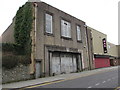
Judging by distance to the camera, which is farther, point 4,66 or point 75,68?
point 75,68

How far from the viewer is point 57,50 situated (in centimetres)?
1695

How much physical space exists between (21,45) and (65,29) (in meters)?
7.88

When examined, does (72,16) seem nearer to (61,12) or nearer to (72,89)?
(61,12)

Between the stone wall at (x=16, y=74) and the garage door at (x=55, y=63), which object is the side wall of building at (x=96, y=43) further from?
the stone wall at (x=16, y=74)

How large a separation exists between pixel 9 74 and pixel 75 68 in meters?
11.8

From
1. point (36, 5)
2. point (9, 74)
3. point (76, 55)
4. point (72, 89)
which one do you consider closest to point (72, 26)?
point (76, 55)

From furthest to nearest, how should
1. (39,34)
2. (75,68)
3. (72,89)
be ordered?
(75,68)
(39,34)
(72,89)

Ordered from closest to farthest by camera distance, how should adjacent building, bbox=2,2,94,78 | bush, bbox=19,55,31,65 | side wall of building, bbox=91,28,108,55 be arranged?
bush, bbox=19,55,31,65
adjacent building, bbox=2,2,94,78
side wall of building, bbox=91,28,108,55

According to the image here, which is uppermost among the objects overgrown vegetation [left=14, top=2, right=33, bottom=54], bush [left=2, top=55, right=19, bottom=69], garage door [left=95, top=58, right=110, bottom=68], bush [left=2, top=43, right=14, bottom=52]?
overgrown vegetation [left=14, top=2, right=33, bottom=54]

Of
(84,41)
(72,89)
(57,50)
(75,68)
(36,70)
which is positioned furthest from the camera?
(84,41)

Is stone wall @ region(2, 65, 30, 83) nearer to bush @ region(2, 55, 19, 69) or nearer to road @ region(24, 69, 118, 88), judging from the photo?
bush @ region(2, 55, 19, 69)

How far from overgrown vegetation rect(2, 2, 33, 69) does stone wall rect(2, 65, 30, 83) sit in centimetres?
39

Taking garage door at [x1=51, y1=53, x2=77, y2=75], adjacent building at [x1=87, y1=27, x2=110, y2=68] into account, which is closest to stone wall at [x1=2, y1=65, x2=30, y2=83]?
garage door at [x1=51, y1=53, x2=77, y2=75]

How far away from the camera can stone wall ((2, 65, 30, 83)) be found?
36.2 ft
